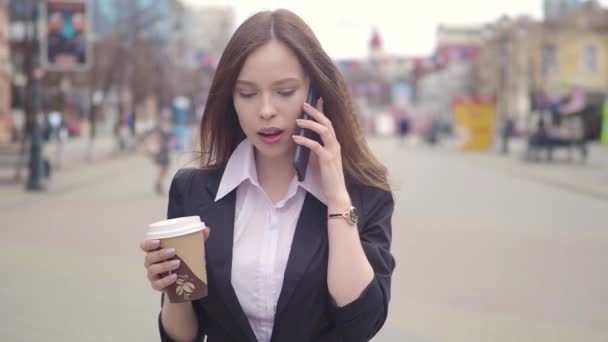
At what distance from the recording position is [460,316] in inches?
212

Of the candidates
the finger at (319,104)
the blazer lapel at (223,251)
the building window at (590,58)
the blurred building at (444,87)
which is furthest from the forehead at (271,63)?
the blurred building at (444,87)

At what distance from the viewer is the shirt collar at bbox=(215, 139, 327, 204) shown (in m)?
2.07

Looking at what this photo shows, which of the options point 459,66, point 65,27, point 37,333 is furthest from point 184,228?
point 459,66

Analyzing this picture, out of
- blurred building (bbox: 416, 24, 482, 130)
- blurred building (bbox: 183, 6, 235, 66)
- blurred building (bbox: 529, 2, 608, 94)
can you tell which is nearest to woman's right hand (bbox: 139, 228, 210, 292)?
blurred building (bbox: 529, 2, 608, 94)

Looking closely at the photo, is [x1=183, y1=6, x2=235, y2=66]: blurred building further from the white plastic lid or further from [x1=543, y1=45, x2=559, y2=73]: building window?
the white plastic lid

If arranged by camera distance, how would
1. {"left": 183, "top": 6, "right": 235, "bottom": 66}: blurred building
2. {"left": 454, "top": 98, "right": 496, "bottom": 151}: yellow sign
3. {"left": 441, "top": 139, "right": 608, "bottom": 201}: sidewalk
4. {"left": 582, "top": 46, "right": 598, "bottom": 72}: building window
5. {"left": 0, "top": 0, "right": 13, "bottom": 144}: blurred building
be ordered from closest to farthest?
1. {"left": 441, "top": 139, "right": 608, "bottom": 201}: sidewalk
2. {"left": 454, "top": 98, "right": 496, "bottom": 151}: yellow sign
3. {"left": 0, "top": 0, "right": 13, "bottom": 144}: blurred building
4. {"left": 582, "top": 46, "right": 598, "bottom": 72}: building window
5. {"left": 183, "top": 6, "right": 235, "bottom": 66}: blurred building

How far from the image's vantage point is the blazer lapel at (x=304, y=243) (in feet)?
Result: 6.48

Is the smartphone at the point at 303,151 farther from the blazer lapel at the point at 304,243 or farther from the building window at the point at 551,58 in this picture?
the building window at the point at 551,58

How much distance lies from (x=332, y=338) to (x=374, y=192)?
1.42 feet

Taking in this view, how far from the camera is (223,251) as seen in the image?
2031mm

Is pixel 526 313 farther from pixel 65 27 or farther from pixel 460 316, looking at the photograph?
pixel 65 27

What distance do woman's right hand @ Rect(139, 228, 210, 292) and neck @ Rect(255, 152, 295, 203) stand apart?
42cm

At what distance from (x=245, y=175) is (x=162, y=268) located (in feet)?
1.35

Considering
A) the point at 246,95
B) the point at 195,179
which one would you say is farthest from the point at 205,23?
the point at 246,95
